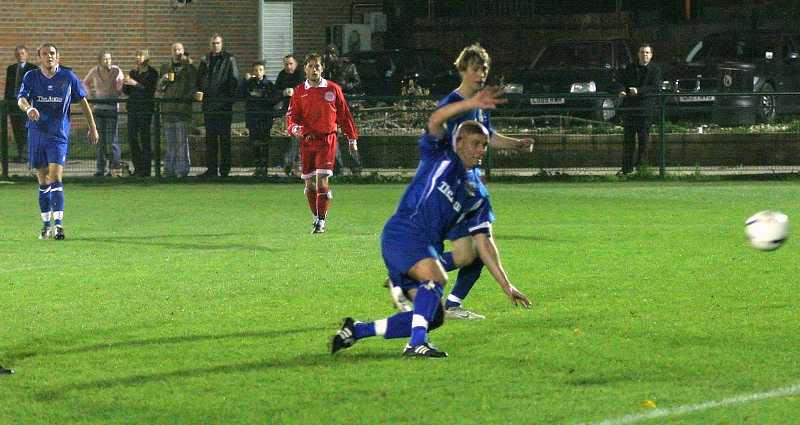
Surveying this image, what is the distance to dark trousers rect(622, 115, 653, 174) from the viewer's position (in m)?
20.9

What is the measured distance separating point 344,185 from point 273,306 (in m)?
11.8

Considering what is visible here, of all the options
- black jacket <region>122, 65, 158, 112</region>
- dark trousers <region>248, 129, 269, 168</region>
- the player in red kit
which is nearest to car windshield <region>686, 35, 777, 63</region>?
dark trousers <region>248, 129, 269, 168</region>

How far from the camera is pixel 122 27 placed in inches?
1200

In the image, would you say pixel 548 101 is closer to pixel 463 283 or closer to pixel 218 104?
pixel 218 104

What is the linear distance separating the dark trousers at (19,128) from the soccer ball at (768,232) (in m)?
15.9

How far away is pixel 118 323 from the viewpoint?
8.62 metres

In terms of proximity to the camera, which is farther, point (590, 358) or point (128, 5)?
point (128, 5)

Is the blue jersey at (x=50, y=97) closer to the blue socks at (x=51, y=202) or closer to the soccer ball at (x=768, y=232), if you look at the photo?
the blue socks at (x=51, y=202)

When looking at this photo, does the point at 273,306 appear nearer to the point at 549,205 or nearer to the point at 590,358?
the point at 590,358

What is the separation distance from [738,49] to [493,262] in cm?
2156

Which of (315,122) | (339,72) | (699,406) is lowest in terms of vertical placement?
(699,406)

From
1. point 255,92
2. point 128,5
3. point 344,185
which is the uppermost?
point 128,5

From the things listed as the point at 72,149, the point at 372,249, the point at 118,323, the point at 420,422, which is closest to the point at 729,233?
the point at 372,249

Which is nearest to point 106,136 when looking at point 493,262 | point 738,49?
point 738,49
